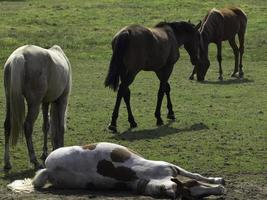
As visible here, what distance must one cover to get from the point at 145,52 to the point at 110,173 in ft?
19.2

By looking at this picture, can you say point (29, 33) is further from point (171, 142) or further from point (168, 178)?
point (168, 178)

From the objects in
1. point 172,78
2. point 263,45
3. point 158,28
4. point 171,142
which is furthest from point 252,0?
point 171,142

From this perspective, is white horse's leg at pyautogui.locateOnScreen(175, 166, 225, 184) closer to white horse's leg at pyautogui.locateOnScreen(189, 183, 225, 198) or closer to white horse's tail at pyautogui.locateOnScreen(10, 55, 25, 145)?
white horse's leg at pyautogui.locateOnScreen(189, 183, 225, 198)

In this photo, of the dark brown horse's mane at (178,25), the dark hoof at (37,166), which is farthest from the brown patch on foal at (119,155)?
the dark brown horse's mane at (178,25)

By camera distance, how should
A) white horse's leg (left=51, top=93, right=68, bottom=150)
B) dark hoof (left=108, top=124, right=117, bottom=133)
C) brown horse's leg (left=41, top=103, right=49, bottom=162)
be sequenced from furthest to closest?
dark hoof (left=108, top=124, right=117, bottom=133)
brown horse's leg (left=41, top=103, right=49, bottom=162)
white horse's leg (left=51, top=93, right=68, bottom=150)

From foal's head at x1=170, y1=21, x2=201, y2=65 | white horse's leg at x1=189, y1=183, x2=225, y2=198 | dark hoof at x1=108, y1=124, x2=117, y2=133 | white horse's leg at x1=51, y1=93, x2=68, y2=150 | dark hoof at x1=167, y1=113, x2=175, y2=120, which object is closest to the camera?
white horse's leg at x1=189, y1=183, x2=225, y2=198

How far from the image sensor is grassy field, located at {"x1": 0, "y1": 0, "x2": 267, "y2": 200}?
10367mm

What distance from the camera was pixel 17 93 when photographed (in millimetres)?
9594

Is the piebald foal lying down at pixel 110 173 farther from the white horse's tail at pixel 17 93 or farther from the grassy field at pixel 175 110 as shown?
the white horse's tail at pixel 17 93

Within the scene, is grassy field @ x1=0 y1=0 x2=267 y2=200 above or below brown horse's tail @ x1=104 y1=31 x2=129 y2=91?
below

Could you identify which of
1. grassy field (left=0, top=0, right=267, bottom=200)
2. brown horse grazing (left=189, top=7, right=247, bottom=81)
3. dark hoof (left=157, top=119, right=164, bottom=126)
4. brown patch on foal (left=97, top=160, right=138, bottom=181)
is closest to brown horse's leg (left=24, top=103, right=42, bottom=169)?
grassy field (left=0, top=0, right=267, bottom=200)

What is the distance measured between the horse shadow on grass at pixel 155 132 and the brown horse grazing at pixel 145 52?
15.4 inches

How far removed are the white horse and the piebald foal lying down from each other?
1401 mm

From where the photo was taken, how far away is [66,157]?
8.45m
